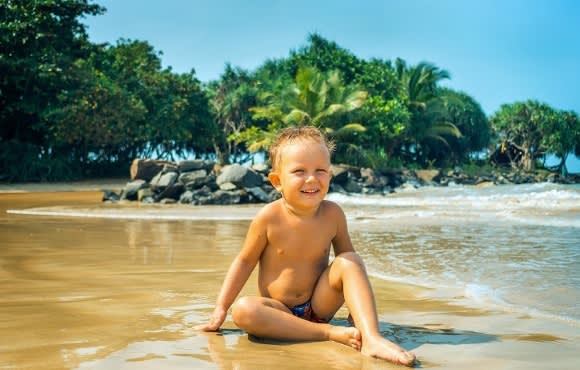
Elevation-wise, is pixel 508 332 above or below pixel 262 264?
below

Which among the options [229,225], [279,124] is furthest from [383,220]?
[279,124]

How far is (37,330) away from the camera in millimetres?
2998

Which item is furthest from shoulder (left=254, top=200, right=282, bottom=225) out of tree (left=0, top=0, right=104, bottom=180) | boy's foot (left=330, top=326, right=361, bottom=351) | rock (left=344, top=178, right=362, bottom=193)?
tree (left=0, top=0, right=104, bottom=180)

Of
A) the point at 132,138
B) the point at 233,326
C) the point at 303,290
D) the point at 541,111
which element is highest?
the point at 541,111

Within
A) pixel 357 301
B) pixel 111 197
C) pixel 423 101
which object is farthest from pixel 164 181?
pixel 423 101

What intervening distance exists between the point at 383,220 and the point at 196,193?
25.5ft

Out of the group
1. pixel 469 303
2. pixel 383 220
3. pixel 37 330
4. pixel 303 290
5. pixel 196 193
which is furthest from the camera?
pixel 196 193

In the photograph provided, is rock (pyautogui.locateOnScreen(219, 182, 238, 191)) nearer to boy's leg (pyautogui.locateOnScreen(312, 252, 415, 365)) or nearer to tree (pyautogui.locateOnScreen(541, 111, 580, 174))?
boy's leg (pyautogui.locateOnScreen(312, 252, 415, 365))

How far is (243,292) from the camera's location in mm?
4277

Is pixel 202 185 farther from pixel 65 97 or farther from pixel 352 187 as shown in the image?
pixel 65 97

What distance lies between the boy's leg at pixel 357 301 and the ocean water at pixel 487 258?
1.09m

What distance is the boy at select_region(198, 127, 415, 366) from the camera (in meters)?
2.94

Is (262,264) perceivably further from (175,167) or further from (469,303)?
(175,167)

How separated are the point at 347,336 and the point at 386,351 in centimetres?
28
